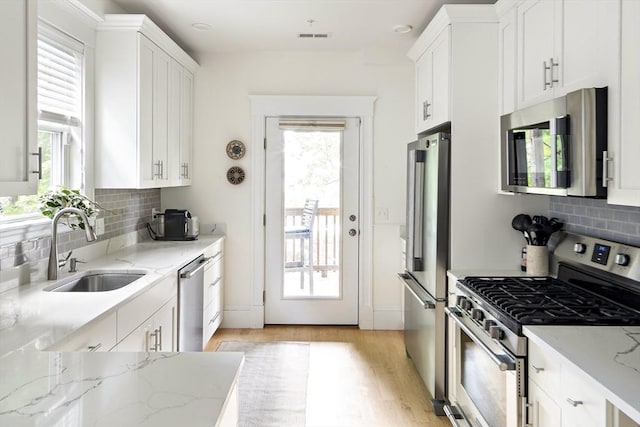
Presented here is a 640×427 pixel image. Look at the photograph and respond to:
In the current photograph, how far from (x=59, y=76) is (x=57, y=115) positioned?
0.75 feet

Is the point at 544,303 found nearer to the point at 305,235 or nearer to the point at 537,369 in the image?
the point at 537,369

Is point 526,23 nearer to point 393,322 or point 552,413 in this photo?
point 552,413

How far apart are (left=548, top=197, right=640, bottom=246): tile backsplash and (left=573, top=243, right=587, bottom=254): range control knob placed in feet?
0.31

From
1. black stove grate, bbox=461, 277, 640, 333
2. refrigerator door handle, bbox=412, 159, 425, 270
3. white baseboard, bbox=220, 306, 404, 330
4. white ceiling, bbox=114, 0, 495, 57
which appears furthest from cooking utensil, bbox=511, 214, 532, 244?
white baseboard, bbox=220, 306, 404, 330

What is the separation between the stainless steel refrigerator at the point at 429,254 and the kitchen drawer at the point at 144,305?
1.56m

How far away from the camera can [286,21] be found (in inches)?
138

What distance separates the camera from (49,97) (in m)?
2.57

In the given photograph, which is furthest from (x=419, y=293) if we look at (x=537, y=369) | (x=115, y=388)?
(x=115, y=388)

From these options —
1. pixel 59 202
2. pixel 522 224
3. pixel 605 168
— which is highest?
pixel 605 168

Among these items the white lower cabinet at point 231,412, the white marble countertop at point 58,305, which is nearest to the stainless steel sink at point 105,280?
the white marble countertop at point 58,305

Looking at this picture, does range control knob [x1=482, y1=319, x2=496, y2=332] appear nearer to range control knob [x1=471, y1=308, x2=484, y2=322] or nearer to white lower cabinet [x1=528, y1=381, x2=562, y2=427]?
range control knob [x1=471, y1=308, x2=484, y2=322]

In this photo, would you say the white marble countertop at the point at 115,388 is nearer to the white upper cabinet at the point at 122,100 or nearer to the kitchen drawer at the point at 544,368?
the kitchen drawer at the point at 544,368

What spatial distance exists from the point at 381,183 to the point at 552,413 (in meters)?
2.96

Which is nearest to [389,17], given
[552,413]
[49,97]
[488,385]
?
[49,97]
